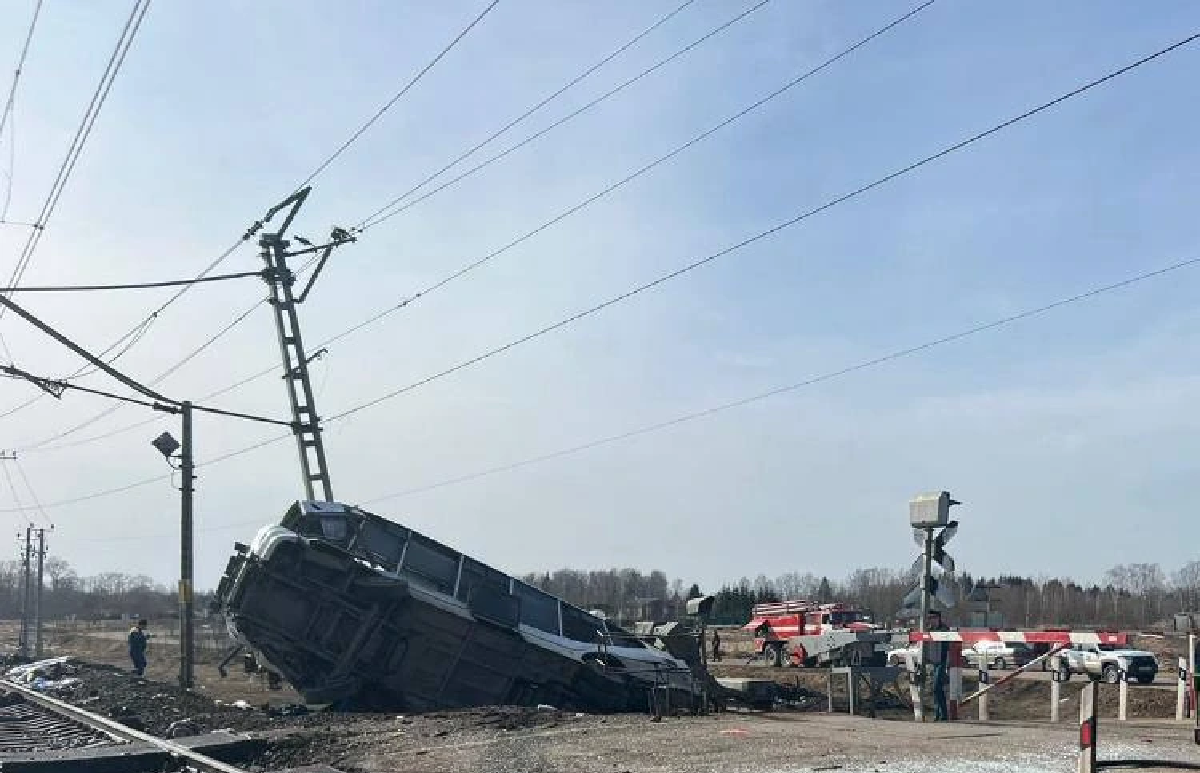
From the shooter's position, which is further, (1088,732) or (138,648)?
(138,648)

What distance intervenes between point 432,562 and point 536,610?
1.89m

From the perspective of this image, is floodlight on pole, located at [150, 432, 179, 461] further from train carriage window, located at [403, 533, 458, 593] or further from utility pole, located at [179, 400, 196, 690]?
train carriage window, located at [403, 533, 458, 593]

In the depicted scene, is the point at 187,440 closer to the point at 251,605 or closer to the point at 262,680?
the point at 262,680

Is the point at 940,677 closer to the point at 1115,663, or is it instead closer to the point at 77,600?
the point at 1115,663

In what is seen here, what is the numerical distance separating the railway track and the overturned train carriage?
2.83 meters

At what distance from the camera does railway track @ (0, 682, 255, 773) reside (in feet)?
44.4

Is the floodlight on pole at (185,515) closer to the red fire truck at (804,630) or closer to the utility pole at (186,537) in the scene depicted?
the utility pole at (186,537)

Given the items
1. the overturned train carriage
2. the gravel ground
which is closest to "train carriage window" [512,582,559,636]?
the overturned train carriage

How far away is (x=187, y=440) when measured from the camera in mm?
28875

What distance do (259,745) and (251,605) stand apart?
199 inches

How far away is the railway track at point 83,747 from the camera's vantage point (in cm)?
1353

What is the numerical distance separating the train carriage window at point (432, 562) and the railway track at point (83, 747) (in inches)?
199

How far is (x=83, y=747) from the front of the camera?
15477 mm

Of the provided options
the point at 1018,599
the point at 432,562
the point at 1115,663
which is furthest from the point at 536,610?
the point at 1018,599
